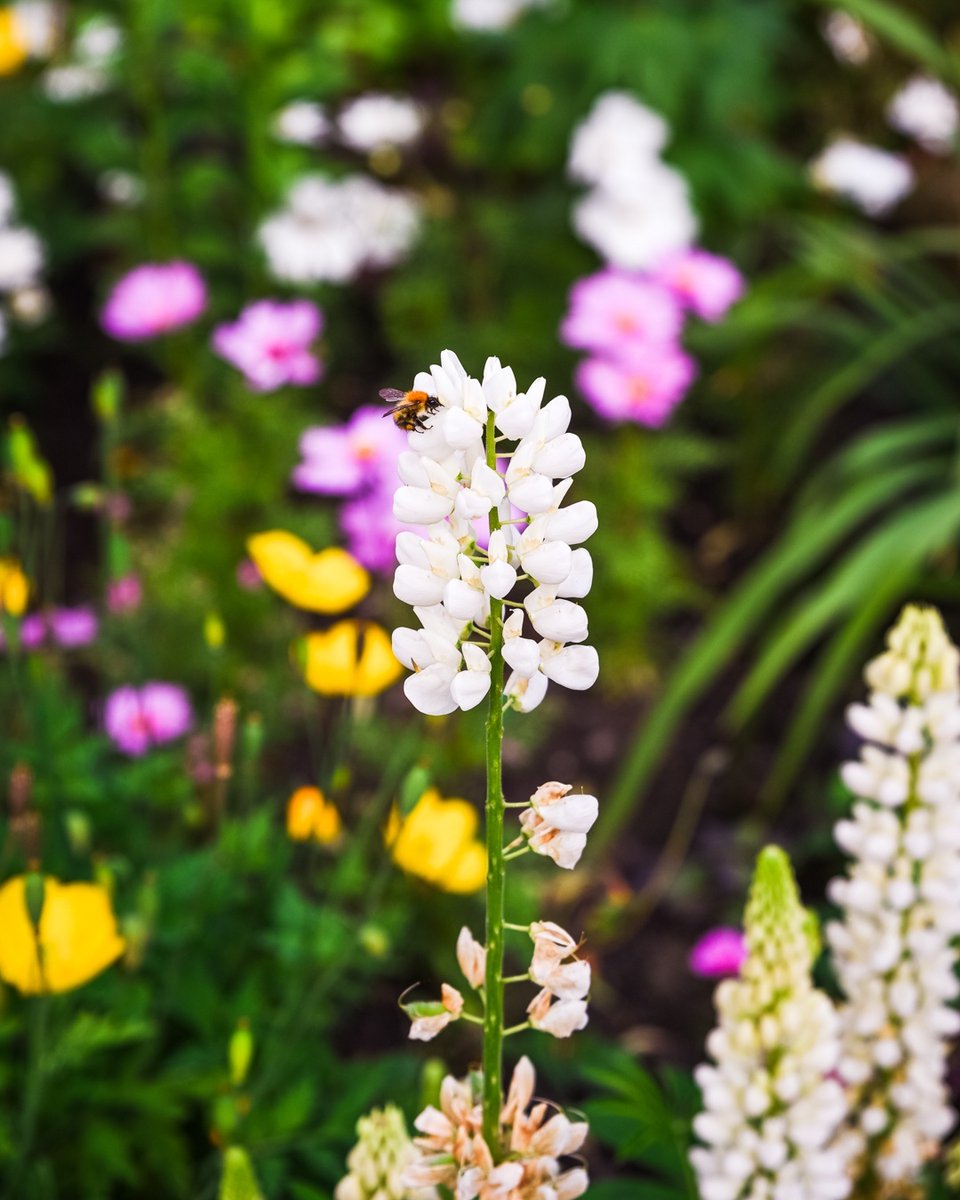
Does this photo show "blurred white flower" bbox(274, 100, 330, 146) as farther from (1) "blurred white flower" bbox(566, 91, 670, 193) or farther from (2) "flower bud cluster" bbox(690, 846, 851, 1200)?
→ (2) "flower bud cluster" bbox(690, 846, 851, 1200)

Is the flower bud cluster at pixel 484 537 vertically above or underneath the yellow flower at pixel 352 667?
underneath

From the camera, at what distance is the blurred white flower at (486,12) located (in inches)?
120

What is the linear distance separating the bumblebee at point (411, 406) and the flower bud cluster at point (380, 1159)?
1.49 ft

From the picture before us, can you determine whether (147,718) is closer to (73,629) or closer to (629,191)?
(73,629)

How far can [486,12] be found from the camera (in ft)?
10.1

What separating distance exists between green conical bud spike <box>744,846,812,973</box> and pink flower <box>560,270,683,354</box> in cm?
154

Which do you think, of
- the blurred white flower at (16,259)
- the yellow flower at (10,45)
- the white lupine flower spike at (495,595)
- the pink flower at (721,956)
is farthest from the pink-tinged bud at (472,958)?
the yellow flower at (10,45)

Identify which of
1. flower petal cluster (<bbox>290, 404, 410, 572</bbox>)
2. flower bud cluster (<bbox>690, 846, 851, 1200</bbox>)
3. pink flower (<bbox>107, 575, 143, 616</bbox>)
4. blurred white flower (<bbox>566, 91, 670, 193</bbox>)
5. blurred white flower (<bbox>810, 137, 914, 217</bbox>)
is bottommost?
flower bud cluster (<bbox>690, 846, 851, 1200</bbox>)

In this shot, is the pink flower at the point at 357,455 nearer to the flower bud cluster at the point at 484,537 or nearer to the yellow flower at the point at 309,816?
the yellow flower at the point at 309,816

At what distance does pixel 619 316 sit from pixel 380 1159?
1775mm

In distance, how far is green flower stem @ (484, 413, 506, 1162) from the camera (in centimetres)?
75

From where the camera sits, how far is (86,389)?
10.8 feet

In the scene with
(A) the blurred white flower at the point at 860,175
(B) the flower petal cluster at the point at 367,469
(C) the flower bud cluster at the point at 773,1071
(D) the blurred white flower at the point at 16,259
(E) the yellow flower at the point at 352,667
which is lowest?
(C) the flower bud cluster at the point at 773,1071

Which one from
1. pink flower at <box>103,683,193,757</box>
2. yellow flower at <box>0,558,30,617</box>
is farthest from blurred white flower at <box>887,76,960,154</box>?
yellow flower at <box>0,558,30,617</box>
